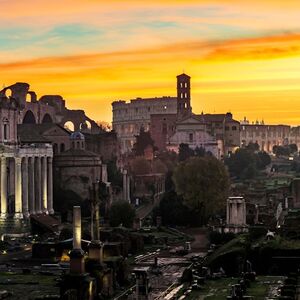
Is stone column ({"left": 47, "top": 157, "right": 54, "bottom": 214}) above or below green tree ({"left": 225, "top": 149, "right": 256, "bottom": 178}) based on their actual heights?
below

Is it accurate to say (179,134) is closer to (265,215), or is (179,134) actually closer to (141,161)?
(141,161)

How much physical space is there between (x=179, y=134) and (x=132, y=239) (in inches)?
3317

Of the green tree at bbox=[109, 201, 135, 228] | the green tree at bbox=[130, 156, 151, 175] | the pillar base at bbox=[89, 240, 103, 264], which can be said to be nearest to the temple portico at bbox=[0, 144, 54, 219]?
the green tree at bbox=[109, 201, 135, 228]

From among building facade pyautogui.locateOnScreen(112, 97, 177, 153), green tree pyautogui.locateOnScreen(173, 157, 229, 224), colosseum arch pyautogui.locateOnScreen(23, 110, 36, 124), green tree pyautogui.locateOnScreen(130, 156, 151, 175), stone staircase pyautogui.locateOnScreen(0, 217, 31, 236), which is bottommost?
stone staircase pyautogui.locateOnScreen(0, 217, 31, 236)

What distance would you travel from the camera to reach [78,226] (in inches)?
1460

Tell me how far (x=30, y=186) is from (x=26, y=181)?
1491 mm

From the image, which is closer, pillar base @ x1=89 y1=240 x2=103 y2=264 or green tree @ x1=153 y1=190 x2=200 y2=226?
pillar base @ x1=89 y1=240 x2=103 y2=264

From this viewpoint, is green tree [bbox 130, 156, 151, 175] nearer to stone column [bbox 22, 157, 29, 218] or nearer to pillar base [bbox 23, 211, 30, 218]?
stone column [bbox 22, 157, 29, 218]

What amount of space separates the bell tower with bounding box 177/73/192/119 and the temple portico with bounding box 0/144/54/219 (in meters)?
81.2

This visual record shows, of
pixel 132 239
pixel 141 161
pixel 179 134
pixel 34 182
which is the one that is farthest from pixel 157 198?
pixel 179 134

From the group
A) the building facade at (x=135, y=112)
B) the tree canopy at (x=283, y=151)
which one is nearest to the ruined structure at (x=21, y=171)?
the tree canopy at (x=283, y=151)

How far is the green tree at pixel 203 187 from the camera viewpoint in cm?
6769

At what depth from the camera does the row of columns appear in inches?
2466

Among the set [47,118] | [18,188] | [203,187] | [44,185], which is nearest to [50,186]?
[44,185]
